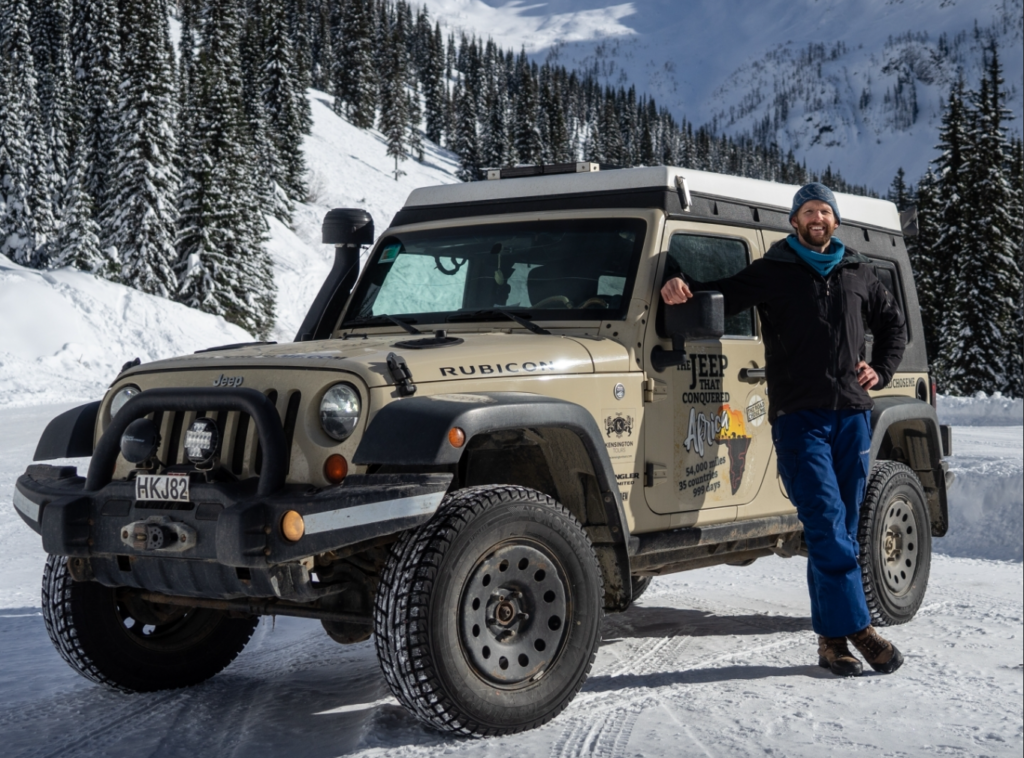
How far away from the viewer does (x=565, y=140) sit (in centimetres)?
8481

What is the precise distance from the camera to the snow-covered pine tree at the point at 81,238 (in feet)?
140

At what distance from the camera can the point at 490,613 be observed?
3994 mm

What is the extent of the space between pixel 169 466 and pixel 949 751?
2.98 meters

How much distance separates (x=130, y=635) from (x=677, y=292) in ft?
9.21

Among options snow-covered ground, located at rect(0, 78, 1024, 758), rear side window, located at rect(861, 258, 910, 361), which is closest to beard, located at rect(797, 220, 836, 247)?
rear side window, located at rect(861, 258, 910, 361)

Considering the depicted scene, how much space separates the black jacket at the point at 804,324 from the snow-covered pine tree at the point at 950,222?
34.0 meters

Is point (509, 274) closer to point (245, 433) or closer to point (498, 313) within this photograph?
point (498, 313)

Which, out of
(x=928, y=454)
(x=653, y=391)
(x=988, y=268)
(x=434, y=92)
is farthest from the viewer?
(x=434, y=92)

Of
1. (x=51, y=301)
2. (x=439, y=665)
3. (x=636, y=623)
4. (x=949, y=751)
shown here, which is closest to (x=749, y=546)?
(x=636, y=623)

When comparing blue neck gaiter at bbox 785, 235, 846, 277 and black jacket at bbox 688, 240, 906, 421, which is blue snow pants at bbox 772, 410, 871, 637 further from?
blue neck gaiter at bbox 785, 235, 846, 277

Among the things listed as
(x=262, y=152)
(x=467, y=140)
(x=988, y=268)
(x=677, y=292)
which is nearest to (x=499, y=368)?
(x=677, y=292)

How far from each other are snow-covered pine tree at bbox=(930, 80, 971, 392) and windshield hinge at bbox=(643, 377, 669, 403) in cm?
3455

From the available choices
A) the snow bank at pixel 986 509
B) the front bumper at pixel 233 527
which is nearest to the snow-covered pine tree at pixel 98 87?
the snow bank at pixel 986 509

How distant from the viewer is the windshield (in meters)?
4.98
